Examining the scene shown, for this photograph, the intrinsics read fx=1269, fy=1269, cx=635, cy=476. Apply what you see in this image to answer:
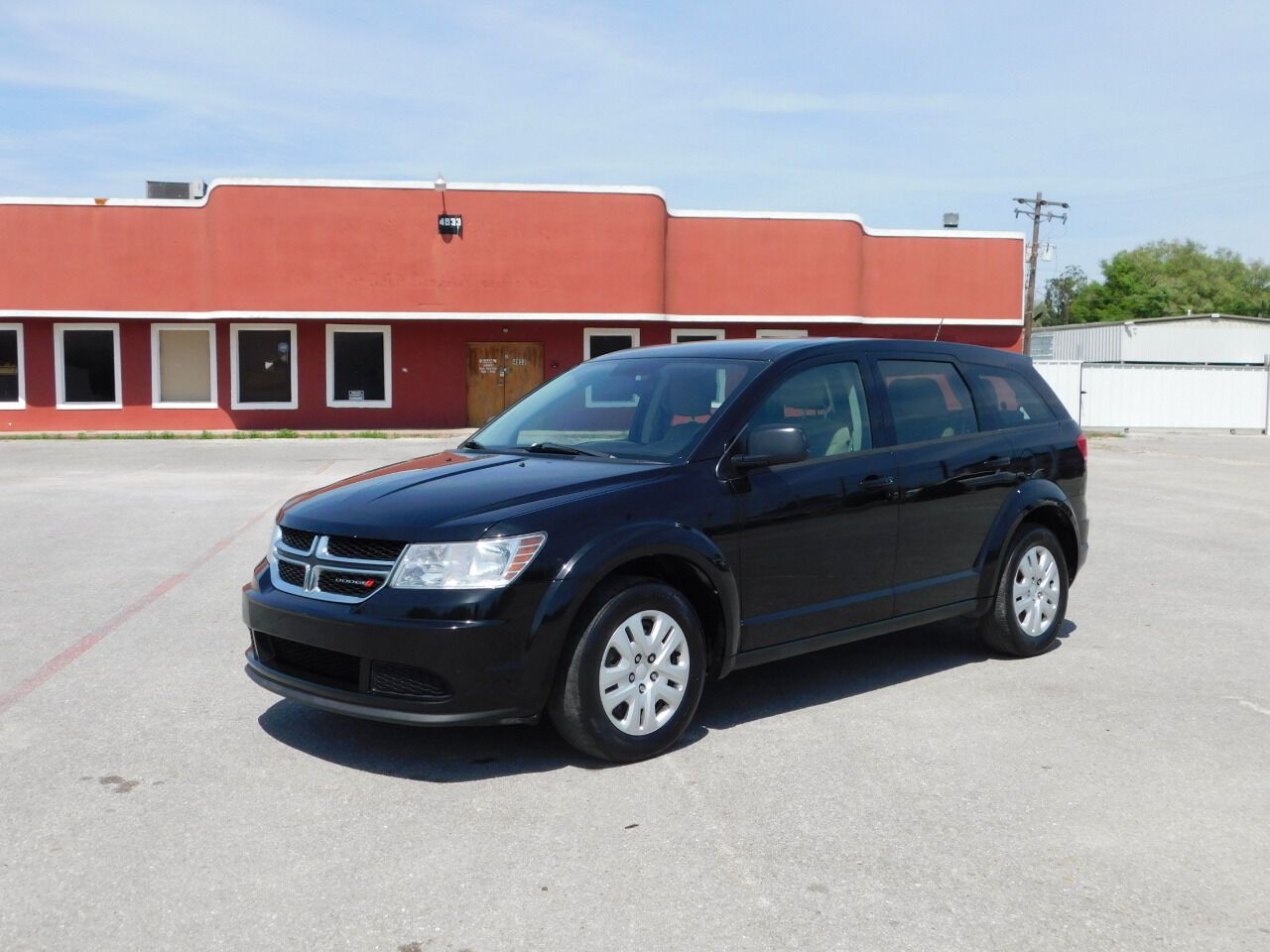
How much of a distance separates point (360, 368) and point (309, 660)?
27679 mm

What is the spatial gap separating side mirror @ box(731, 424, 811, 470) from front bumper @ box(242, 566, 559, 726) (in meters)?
1.22

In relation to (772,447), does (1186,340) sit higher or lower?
higher

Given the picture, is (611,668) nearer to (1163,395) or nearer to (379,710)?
(379,710)

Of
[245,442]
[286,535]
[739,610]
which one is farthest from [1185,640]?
[245,442]

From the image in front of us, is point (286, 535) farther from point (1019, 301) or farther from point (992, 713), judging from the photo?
point (1019, 301)

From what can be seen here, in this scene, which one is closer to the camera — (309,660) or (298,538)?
(309,660)

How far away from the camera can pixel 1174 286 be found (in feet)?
334

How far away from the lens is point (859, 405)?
6.15 meters

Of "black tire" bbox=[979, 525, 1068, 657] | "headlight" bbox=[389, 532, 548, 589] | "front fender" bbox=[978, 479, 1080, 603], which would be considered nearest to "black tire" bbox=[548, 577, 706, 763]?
"headlight" bbox=[389, 532, 548, 589]

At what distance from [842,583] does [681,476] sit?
1.08 m

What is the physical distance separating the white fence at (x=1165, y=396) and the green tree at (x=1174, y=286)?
62.8 m

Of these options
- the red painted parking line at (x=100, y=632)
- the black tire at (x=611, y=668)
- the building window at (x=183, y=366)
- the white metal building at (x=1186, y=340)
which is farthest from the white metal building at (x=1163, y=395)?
the black tire at (x=611, y=668)

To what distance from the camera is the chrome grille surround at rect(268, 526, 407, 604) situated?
4.78 meters

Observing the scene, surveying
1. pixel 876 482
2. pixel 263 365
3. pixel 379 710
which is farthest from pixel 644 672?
pixel 263 365
